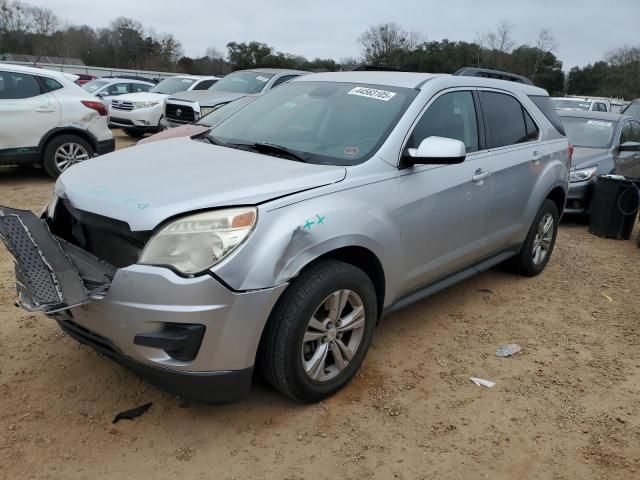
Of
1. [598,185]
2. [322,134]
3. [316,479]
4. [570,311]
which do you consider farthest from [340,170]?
[598,185]

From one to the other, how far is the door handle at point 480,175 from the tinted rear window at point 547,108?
1376mm

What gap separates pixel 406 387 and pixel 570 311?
203cm

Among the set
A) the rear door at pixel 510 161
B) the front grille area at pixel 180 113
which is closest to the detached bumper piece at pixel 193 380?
the rear door at pixel 510 161

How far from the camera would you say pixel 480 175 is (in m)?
3.90

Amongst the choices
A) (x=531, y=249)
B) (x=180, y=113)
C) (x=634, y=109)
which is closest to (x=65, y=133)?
(x=180, y=113)

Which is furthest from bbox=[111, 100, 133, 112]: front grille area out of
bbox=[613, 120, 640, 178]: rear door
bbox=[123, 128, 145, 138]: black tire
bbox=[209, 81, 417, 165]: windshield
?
bbox=[613, 120, 640, 178]: rear door

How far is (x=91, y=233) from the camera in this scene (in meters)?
2.83

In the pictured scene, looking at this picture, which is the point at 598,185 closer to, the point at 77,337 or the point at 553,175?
the point at 553,175

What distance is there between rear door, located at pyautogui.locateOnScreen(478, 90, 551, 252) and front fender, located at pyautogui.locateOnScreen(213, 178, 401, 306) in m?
1.27

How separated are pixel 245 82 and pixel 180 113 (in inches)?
59.6

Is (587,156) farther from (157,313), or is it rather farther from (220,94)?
(157,313)

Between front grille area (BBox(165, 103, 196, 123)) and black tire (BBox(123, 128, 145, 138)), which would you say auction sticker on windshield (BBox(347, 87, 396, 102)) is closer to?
front grille area (BBox(165, 103, 196, 123))

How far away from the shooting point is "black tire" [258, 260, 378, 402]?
2656 mm

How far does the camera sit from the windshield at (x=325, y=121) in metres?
3.32
